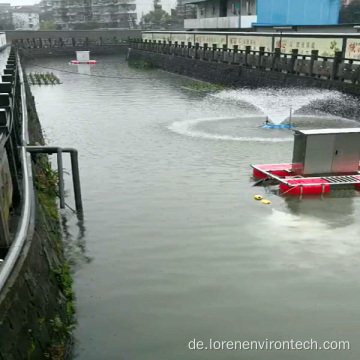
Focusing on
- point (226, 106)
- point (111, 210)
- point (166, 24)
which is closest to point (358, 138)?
point (111, 210)

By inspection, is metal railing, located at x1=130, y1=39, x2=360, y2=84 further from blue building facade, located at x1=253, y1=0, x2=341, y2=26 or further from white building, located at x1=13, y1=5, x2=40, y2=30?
white building, located at x1=13, y1=5, x2=40, y2=30

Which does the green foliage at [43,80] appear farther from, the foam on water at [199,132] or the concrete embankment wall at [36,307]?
the concrete embankment wall at [36,307]

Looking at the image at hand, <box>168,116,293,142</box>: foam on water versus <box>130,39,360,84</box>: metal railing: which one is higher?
<box>130,39,360,84</box>: metal railing

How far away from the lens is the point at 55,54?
74812 mm

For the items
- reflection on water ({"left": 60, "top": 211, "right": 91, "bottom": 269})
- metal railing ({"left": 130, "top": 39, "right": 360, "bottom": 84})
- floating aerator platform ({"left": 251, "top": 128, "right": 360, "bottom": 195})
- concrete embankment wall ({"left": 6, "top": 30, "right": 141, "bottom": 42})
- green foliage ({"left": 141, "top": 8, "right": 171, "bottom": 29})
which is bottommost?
reflection on water ({"left": 60, "top": 211, "right": 91, "bottom": 269})

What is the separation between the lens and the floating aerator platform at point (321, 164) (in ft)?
41.8

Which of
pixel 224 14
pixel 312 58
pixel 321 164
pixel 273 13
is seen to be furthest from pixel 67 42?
pixel 321 164

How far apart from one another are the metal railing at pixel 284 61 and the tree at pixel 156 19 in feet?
211

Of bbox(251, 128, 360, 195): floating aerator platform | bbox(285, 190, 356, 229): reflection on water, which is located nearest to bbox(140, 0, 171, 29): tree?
bbox(251, 128, 360, 195): floating aerator platform

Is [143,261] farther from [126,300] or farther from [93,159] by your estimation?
[93,159]

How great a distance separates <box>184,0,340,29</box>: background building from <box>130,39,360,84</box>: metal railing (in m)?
9.41

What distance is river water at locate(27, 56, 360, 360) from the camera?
712 centimetres

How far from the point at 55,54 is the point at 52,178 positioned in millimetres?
67345

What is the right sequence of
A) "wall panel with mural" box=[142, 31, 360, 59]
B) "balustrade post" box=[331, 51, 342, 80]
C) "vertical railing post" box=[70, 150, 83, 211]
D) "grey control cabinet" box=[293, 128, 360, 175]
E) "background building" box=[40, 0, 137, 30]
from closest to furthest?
"vertical railing post" box=[70, 150, 83, 211] → "grey control cabinet" box=[293, 128, 360, 175] → "balustrade post" box=[331, 51, 342, 80] → "wall panel with mural" box=[142, 31, 360, 59] → "background building" box=[40, 0, 137, 30]
